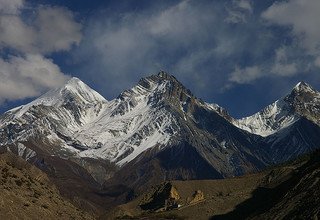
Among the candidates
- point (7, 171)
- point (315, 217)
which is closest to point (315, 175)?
point (315, 217)

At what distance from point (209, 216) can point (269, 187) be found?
1025 inches

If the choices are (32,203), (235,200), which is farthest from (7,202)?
(235,200)

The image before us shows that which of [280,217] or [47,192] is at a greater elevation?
[47,192]

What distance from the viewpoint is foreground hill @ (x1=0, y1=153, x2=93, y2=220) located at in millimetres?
82750

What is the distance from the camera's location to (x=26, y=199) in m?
88.0

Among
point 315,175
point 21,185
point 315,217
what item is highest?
point 21,185

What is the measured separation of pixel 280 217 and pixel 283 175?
9408 cm

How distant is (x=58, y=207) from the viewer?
95000 mm

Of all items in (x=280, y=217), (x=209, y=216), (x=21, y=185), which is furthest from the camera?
(x=209, y=216)

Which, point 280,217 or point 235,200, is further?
point 235,200

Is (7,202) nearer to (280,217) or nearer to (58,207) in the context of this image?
(58,207)

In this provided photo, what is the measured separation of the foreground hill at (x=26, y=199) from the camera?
82.8 meters

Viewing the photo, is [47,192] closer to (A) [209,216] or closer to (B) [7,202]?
(B) [7,202]

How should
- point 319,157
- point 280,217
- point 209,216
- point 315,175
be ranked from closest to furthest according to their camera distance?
point 280,217 < point 315,175 < point 319,157 < point 209,216
